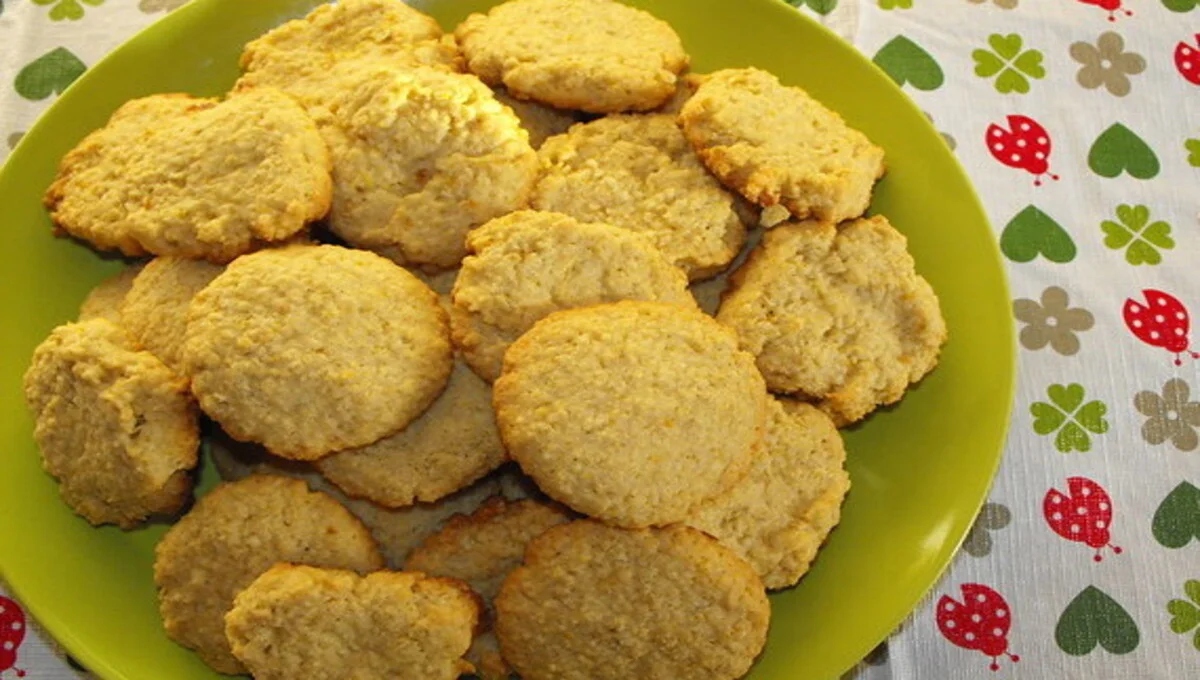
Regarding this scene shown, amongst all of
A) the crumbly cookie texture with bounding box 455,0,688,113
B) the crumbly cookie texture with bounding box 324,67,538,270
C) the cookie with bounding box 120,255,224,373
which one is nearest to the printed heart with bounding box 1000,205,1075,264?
the crumbly cookie texture with bounding box 455,0,688,113

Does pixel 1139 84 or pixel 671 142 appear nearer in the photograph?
pixel 671 142

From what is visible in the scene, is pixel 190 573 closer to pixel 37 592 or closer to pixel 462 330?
pixel 37 592

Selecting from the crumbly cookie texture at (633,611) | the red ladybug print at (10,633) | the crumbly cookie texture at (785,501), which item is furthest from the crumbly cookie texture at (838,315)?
the red ladybug print at (10,633)

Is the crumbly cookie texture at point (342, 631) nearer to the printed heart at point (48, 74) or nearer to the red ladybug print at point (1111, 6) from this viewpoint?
the printed heart at point (48, 74)

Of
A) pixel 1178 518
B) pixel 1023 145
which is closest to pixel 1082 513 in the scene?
pixel 1178 518

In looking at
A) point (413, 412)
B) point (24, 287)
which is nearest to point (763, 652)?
point (413, 412)

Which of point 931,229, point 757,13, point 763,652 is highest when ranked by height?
point 757,13

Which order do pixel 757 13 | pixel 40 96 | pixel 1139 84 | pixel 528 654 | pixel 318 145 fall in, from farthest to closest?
pixel 1139 84, pixel 40 96, pixel 757 13, pixel 318 145, pixel 528 654
